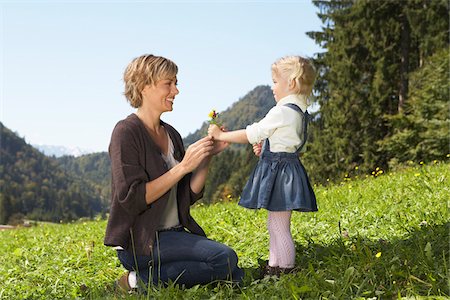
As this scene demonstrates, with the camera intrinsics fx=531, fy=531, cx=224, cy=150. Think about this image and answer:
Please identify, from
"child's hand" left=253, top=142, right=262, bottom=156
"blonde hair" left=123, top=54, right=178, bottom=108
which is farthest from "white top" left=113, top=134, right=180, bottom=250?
"child's hand" left=253, top=142, right=262, bottom=156

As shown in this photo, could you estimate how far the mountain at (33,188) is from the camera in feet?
459

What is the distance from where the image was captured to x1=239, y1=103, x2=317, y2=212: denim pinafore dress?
3982 millimetres

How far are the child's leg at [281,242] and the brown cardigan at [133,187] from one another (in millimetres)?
867

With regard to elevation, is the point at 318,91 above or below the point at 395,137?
above

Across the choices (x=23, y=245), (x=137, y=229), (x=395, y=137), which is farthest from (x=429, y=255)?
(x=395, y=137)

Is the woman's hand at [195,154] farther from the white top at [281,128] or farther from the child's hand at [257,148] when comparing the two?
the child's hand at [257,148]

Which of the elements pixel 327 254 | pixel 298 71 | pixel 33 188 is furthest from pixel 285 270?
pixel 33 188

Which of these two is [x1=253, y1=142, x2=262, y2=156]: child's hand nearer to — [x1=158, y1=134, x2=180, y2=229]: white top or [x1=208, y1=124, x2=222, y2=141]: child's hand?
[x1=208, y1=124, x2=222, y2=141]: child's hand

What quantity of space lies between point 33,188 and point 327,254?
169 meters

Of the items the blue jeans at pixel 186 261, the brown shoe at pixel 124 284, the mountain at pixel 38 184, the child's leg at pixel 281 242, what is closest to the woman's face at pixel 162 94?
the blue jeans at pixel 186 261

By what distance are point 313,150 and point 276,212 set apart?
23.7m

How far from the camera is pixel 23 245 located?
8.66 m

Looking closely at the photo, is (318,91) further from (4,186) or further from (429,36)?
(4,186)

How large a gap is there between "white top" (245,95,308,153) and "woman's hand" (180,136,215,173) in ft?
1.07
